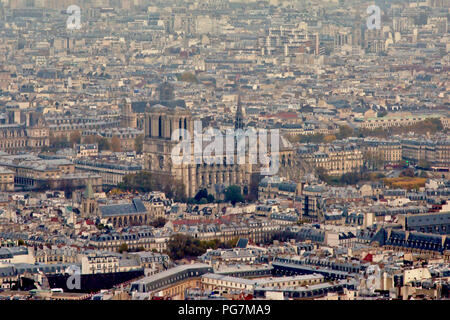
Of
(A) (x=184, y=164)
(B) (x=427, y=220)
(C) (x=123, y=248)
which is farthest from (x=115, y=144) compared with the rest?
(C) (x=123, y=248)

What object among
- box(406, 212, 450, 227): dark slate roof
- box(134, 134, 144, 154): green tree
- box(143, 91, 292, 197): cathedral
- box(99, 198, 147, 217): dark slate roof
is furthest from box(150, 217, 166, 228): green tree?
box(134, 134, 144, 154): green tree

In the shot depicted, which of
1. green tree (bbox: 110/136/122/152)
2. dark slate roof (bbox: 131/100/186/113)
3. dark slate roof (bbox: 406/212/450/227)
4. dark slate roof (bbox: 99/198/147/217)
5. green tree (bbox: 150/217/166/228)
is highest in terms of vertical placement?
dark slate roof (bbox: 406/212/450/227)

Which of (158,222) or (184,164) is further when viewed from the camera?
(184,164)

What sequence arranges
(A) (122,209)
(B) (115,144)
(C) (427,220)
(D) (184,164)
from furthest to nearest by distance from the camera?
1. (B) (115,144)
2. (D) (184,164)
3. (A) (122,209)
4. (C) (427,220)

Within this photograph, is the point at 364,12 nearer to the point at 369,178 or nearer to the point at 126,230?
the point at 369,178

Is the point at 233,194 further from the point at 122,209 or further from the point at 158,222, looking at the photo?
the point at 158,222

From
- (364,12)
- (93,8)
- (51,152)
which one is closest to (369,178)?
(51,152)

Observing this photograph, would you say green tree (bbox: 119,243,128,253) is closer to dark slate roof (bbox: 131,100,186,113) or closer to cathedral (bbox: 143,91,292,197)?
cathedral (bbox: 143,91,292,197)

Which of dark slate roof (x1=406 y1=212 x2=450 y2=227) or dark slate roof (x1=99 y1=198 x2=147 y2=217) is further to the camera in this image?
dark slate roof (x1=99 y1=198 x2=147 y2=217)

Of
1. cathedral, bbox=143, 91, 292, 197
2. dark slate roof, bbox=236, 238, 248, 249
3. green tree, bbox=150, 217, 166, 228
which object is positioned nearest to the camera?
dark slate roof, bbox=236, 238, 248, 249
